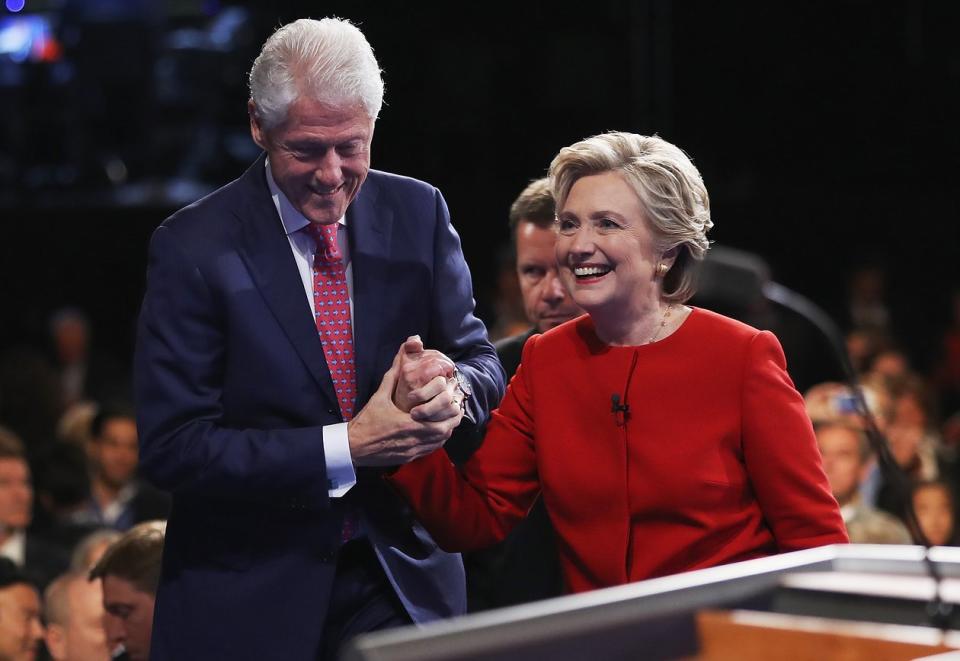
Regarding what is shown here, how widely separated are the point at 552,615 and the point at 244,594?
110 centimetres

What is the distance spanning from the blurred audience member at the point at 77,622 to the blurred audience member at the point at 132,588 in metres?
0.34

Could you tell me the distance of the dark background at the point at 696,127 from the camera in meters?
9.74

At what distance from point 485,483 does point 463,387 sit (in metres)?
0.22

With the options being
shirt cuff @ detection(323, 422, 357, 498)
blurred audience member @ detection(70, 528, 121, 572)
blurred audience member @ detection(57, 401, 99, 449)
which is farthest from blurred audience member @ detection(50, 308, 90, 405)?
shirt cuff @ detection(323, 422, 357, 498)

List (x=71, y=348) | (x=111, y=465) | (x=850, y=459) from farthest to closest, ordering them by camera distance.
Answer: (x=71, y=348) → (x=111, y=465) → (x=850, y=459)

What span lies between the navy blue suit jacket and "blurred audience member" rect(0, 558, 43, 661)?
158 centimetres

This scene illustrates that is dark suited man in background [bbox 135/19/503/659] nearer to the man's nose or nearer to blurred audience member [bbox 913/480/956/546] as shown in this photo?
the man's nose

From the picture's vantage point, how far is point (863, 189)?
10164 mm

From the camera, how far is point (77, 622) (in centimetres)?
389

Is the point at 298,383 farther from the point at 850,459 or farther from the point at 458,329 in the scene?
the point at 850,459

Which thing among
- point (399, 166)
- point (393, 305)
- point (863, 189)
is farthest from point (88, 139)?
point (393, 305)

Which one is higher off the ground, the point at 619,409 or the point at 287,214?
the point at 287,214

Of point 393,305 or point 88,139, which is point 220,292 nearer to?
point 393,305

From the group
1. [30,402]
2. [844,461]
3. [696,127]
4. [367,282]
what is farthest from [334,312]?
[696,127]
